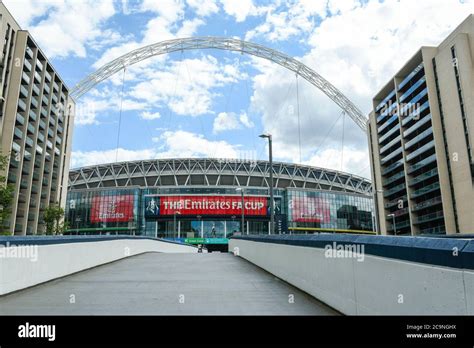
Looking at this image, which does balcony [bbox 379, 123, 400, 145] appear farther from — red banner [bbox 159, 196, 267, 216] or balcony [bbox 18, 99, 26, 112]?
balcony [bbox 18, 99, 26, 112]

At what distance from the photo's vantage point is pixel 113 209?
9138 centimetres

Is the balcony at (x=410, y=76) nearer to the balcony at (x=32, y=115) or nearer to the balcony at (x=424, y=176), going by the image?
the balcony at (x=424, y=176)

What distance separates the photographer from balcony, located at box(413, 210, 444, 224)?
61.2 meters

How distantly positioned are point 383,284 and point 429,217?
68279mm

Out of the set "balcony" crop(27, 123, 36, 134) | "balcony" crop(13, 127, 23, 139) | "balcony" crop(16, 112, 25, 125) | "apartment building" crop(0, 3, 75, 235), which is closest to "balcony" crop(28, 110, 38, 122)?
"apartment building" crop(0, 3, 75, 235)

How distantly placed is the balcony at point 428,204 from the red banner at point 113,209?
211 feet

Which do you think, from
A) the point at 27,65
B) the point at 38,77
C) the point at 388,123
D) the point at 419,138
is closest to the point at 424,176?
the point at 419,138

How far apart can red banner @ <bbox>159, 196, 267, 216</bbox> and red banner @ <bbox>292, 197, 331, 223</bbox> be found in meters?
9.84

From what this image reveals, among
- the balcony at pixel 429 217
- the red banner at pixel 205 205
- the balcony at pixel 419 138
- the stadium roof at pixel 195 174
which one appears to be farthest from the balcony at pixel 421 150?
the stadium roof at pixel 195 174

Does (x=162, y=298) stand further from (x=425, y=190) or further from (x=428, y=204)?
(x=425, y=190)

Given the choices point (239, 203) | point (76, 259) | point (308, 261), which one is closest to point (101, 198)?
point (239, 203)

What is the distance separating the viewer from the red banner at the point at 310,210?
92500mm

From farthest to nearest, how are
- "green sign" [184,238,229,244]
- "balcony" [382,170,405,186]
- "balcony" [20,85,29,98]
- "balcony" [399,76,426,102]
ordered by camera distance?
"green sign" [184,238,229,244], "balcony" [382,170,405,186], "balcony" [399,76,426,102], "balcony" [20,85,29,98]
